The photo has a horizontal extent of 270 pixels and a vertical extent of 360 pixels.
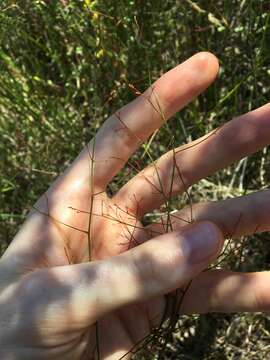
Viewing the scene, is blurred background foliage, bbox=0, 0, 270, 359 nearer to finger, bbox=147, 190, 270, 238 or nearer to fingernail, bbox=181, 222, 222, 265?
finger, bbox=147, 190, 270, 238

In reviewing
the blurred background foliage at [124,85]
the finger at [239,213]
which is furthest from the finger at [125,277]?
→ the blurred background foliage at [124,85]

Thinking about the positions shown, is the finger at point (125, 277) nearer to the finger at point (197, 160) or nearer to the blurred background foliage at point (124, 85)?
the finger at point (197, 160)

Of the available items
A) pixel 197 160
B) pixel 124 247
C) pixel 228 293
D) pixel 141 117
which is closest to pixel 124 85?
pixel 141 117

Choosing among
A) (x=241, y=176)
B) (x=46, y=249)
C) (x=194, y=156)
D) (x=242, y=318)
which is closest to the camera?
(x=46, y=249)

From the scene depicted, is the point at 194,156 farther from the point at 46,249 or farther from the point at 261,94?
the point at 261,94

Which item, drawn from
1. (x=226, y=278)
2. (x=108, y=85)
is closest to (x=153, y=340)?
(x=226, y=278)

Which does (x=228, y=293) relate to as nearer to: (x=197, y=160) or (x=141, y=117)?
(x=197, y=160)

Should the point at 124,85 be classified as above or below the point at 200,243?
above
